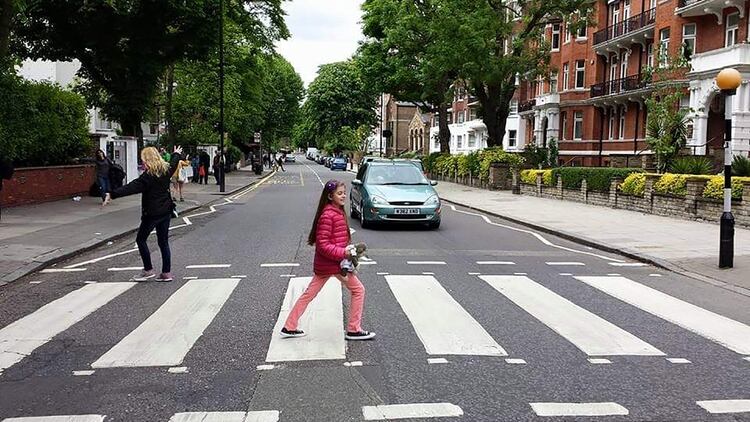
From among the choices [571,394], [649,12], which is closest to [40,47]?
[571,394]

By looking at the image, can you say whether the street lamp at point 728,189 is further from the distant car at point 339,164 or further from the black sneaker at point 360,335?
the distant car at point 339,164

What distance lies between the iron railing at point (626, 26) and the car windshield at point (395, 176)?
82.6 ft

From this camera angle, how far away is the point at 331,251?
597 cm

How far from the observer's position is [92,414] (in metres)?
4.40

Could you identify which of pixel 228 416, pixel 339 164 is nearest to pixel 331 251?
pixel 228 416

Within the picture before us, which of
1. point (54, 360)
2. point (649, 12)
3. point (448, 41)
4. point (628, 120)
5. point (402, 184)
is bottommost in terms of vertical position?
point (54, 360)

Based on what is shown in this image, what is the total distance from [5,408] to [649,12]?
127 ft

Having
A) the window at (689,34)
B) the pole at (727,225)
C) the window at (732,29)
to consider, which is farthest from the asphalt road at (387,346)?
the window at (689,34)

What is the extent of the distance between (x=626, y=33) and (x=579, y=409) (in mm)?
37876

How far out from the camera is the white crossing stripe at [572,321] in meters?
6.03

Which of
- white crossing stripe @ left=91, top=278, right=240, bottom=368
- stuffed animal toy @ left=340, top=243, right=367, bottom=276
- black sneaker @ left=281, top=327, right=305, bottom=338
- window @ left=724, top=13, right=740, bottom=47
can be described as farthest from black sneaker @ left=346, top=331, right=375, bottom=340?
window @ left=724, top=13, right=740, bottom=47

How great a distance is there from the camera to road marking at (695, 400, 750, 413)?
→ 454cm

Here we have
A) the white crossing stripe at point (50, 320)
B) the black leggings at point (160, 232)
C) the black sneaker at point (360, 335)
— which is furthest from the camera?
the black leggings at point (160, 232)

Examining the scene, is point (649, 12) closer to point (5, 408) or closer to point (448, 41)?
point (448, 41)
